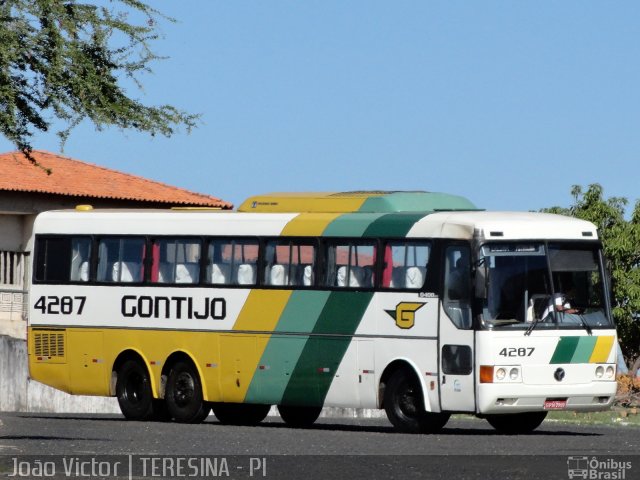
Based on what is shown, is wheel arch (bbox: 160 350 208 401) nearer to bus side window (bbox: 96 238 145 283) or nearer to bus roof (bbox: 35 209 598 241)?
bus side window (bbox: 96 238 145 283)

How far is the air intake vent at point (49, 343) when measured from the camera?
29.7 meters

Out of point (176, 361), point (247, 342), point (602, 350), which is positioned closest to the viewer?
point (602, 350)

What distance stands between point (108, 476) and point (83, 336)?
13296 millimetres

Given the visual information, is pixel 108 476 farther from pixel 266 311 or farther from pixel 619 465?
pixel 266 311

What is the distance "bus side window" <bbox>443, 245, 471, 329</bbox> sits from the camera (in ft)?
80.3

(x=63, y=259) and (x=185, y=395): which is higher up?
(x=63, y=259)

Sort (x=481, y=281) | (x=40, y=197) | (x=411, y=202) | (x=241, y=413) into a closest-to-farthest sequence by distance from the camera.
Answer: (x=481, y=281), (x=411, y=202), (x=241, y=413), (x=40, y=197)

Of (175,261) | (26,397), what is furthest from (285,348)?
(26,397)

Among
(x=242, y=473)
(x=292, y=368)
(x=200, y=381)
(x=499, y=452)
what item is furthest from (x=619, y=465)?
(x=200, y=381)

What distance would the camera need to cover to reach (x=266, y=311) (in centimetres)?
2695

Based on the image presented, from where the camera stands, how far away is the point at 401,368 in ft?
83.3

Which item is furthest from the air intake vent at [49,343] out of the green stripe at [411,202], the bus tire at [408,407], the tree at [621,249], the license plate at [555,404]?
the tree at [621,249]

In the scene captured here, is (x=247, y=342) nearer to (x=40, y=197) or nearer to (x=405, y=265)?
(x=405, y=265)

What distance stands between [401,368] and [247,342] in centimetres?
296
